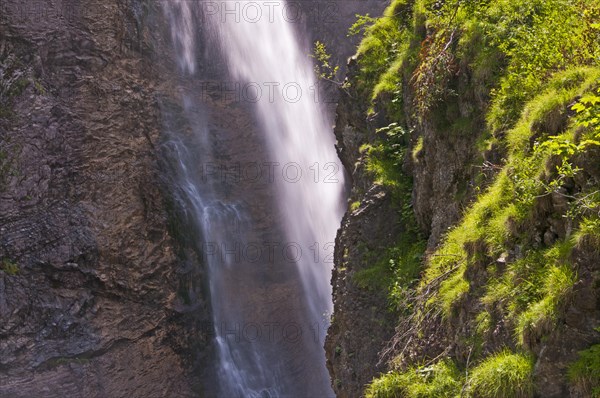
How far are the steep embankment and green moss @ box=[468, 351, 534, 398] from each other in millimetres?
12

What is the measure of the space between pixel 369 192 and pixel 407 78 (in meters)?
1.85

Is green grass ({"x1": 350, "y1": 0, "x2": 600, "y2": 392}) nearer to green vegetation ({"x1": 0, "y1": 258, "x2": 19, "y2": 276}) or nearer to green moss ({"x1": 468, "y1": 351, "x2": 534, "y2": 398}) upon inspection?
green moss ({"x1": 468, "y1": 351, "x2": 534, "y2": 398})

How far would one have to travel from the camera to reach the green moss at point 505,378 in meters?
3.97

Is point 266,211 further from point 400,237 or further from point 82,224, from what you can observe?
point 400,237

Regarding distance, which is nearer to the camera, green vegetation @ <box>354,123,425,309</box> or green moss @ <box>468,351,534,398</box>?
green moss @ <box>468,351,534,398</box>

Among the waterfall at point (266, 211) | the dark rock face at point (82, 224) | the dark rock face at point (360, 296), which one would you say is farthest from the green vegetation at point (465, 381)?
the waterfall at point (266, 211)

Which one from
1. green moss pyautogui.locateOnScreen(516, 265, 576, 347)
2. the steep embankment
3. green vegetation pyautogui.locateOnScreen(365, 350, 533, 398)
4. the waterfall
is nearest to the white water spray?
the waterfall

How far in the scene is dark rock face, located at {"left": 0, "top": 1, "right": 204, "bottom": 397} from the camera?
15789mm

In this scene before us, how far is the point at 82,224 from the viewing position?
1689cm

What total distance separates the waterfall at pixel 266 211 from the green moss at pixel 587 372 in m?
15.1

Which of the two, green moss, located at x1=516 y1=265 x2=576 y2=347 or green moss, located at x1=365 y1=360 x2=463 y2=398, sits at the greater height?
green moss, located at x1=516 y1=265 x2=576 y2=347

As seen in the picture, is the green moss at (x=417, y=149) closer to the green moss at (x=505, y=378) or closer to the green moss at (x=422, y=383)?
the green moss at (x=422, y=383)

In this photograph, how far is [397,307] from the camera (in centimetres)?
727

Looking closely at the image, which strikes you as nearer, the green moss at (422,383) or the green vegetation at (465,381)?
the green vegetation at (465,381)
